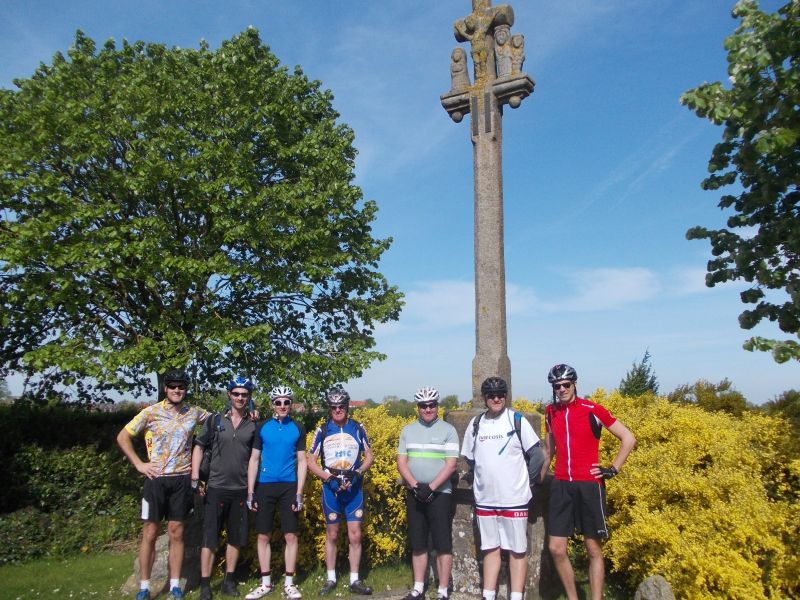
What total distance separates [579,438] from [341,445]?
87.8 inches

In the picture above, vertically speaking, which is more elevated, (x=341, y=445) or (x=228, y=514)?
(x=341, y=445)

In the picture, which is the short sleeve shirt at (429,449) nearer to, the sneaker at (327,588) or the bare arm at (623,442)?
the bare arm at (623,442)

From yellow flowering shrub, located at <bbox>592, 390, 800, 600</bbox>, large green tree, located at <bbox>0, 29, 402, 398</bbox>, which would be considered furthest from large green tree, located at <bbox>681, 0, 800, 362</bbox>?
large green tree, located at <bbox>0, 29, 402, 398</bbox>

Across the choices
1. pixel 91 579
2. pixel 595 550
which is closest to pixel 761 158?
pixel 595 550

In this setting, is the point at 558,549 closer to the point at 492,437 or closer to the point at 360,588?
the point at 492,437

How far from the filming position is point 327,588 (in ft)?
18.4

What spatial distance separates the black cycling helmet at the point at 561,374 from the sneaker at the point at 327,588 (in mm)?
2871

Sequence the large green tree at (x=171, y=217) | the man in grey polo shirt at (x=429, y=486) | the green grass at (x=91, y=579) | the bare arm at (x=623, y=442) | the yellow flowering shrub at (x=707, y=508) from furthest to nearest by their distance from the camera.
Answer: the large green tree at (x=171, y=217) < the green grass at (x=91, y=579) < the man in grey polo shirt at (x=429, y=486) < the bare arm at (x=623, y=442) < the yellow flowering shrub at (x=707, y=508)

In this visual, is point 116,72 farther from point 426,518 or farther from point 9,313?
point 426,518

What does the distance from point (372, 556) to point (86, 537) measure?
16.0 feet

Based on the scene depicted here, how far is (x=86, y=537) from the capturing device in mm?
8773

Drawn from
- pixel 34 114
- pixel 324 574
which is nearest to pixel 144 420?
pixel 324 574

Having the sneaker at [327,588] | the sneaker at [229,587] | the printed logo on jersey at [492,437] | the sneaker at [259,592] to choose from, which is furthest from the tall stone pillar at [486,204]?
the sneaker at [229,587]

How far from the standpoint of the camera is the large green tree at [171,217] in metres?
10.0
